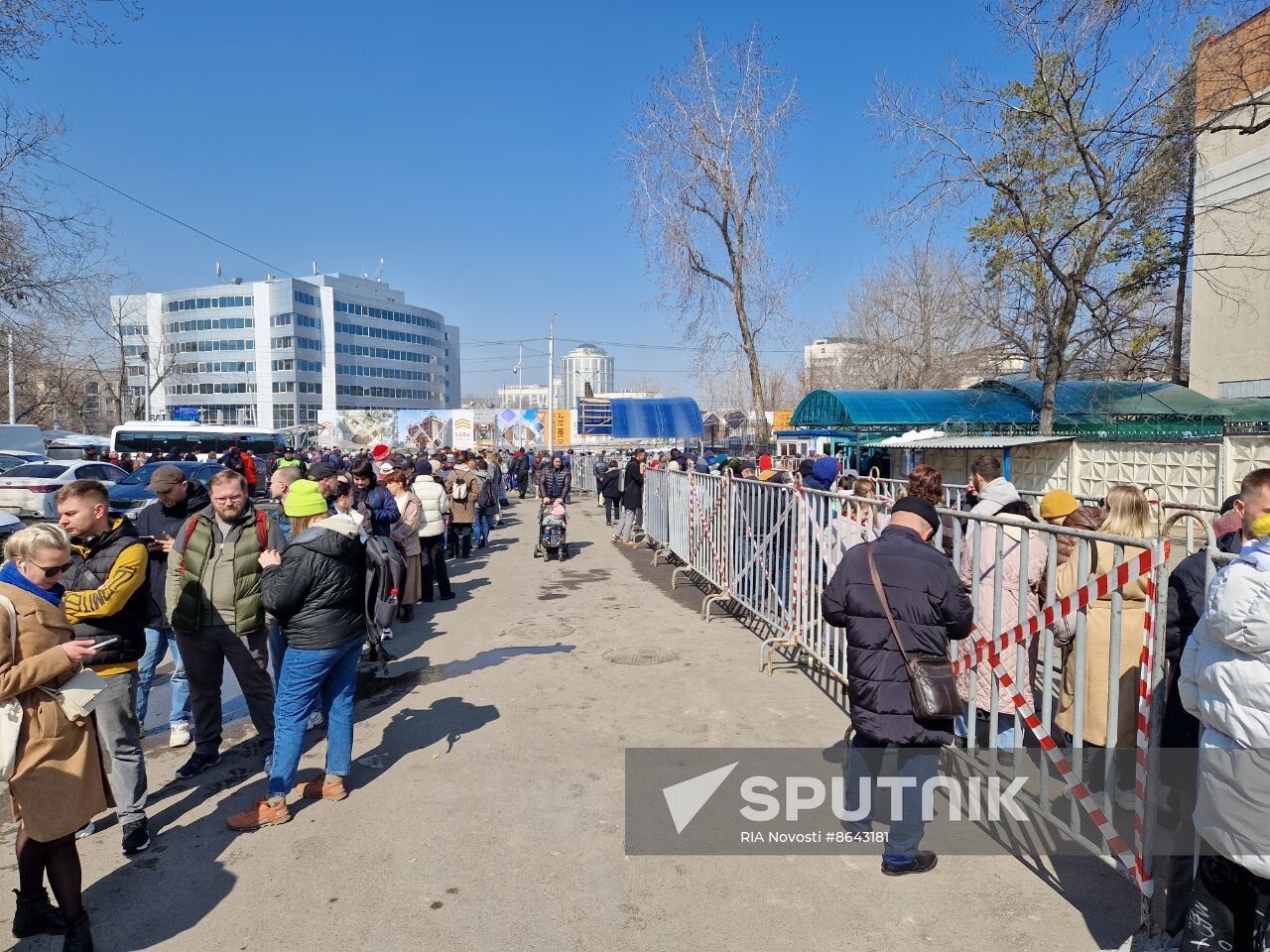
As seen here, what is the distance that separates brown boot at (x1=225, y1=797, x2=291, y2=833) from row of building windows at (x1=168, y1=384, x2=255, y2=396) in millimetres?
104705

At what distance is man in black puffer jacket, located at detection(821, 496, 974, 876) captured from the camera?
363 cm

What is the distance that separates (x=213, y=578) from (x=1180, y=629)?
524 cm

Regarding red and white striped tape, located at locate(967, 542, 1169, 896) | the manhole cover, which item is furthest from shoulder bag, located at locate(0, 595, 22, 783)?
the manhole cover

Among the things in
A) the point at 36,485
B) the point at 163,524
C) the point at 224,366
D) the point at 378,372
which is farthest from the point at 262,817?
the point at 378,372

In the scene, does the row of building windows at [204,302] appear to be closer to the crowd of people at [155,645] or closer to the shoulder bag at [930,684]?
the crowd of people at [155,645]

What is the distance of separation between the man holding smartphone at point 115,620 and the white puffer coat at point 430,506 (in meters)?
5.75

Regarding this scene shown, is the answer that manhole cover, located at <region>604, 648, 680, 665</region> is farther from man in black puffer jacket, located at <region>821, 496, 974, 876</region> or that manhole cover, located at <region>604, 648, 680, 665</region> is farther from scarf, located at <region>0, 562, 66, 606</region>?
scarf, located at <region>0, 562, 66, 606</region>

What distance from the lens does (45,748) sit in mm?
3150

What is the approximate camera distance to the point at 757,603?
8.59 m

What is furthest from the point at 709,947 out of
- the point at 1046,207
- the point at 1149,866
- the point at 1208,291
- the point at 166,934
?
the point at 1208,291

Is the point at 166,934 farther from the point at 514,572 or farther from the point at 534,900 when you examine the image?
the point at 514,572

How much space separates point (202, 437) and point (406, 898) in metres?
45.2

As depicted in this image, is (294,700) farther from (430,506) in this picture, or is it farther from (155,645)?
(430,506)

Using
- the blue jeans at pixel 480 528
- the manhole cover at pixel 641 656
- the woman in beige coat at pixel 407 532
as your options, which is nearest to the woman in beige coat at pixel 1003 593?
the manhole cover at pixel 641 656
